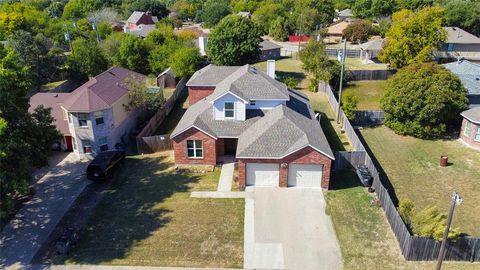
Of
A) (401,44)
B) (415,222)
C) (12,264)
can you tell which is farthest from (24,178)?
(401,44)

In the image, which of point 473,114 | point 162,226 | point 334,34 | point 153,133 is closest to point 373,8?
point 334,34

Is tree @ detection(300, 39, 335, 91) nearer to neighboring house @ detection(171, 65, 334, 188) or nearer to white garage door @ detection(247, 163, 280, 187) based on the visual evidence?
neighboring house @ detection(171, 65, 334, 188)

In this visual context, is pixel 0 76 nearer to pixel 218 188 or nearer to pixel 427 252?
pixel 218 188

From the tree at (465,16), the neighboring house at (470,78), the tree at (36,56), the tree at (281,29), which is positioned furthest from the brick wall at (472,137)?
the tree at (281,29)

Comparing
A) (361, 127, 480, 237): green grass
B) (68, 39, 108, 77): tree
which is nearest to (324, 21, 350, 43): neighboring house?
(361, 127, 480, 237): green grass

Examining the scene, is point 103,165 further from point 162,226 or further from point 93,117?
point 162,226

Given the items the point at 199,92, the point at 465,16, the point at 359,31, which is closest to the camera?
the point at 199,92

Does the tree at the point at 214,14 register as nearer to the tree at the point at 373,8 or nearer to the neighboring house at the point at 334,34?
the neighboring house at the point at 334,34
